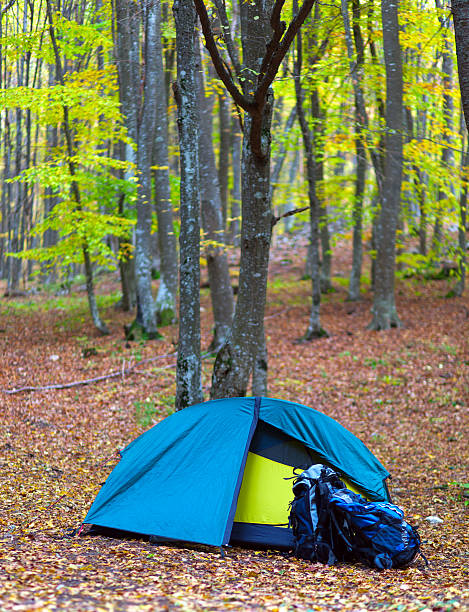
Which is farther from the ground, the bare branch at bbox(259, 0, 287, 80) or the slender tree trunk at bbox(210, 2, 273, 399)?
the bare branch at bbox(259, 0, 287, 80)

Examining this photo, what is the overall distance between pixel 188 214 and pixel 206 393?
4217 millimetres

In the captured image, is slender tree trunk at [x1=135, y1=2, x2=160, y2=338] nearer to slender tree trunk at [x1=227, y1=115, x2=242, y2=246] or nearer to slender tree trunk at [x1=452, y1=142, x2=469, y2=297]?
slender tree trunk at [x1=227, y1=115, x2=242, y2=246]

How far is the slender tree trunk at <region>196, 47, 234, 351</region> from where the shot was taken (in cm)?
1237

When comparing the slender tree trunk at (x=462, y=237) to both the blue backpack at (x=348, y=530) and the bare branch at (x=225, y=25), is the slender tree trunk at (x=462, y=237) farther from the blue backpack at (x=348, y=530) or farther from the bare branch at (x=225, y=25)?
the blue backpack at (x=348, y=530)

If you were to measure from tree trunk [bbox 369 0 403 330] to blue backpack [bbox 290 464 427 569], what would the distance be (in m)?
9.25

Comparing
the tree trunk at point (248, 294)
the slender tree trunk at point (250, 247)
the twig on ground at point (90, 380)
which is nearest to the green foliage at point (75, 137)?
the twig on ground at point (90, 380)

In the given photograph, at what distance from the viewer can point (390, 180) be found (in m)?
13.4

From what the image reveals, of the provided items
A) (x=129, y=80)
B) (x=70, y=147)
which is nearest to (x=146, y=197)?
(x=70, y=147)

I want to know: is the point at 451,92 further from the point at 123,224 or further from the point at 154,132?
the point at 123,224

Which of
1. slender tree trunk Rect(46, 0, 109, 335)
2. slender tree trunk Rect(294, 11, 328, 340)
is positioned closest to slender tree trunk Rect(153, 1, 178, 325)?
slender tree trunk Rect(46, 0, 109, 335)

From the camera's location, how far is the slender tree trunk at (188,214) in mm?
7090

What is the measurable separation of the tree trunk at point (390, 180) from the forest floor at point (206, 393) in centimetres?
72

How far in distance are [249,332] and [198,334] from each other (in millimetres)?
731

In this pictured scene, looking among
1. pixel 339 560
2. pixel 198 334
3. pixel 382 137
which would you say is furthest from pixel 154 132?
pixel 339 560
